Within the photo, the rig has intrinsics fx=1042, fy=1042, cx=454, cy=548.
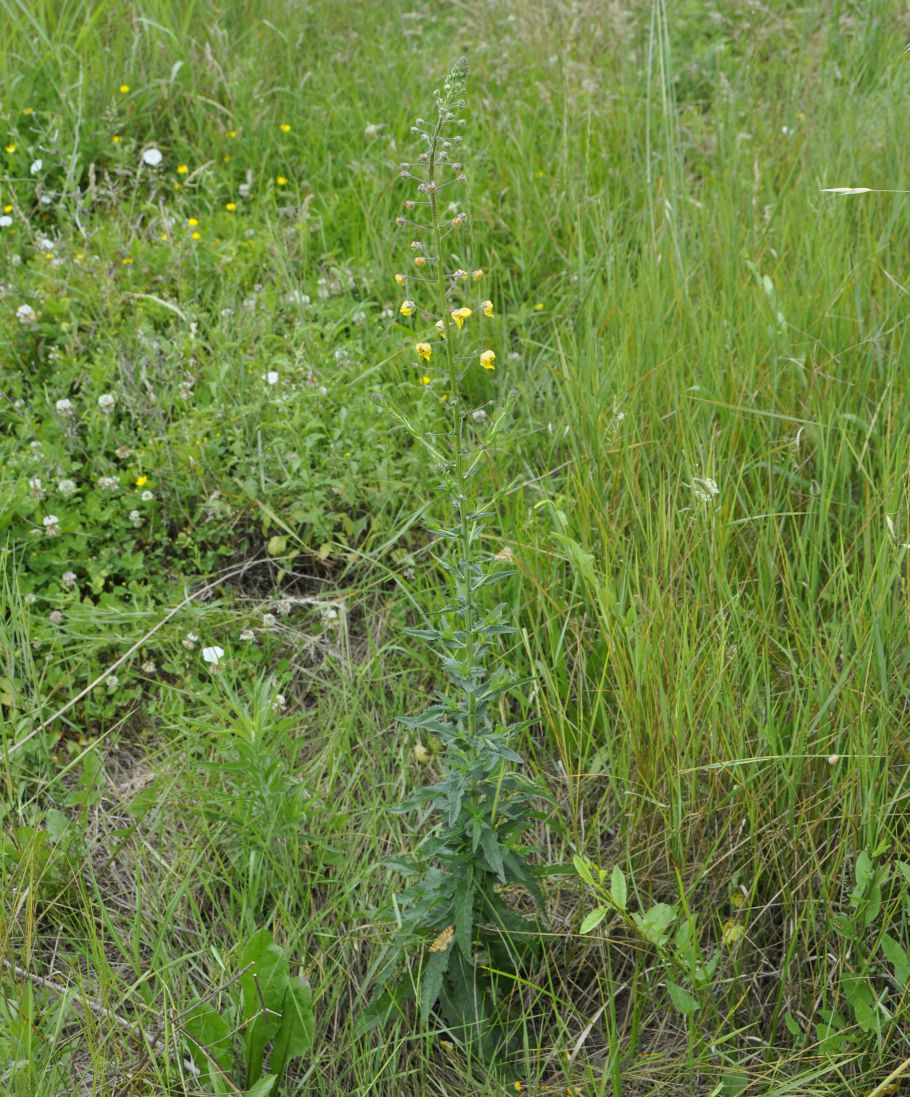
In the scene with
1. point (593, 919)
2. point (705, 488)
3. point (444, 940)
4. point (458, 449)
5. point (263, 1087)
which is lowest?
point (263, 1087)

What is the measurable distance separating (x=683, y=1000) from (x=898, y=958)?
1.07 ft

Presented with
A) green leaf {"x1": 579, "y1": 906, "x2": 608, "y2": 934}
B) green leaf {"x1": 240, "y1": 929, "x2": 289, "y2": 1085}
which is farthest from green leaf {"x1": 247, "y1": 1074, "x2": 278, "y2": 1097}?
green leaf {"x1": 579, "y1": 906, "x2": 608, "y2": 934}

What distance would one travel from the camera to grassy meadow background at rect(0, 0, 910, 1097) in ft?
5.63

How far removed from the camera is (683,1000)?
1.57m

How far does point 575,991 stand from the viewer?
1.82 meters

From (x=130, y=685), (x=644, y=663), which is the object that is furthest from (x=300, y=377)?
(x=644, y=663)

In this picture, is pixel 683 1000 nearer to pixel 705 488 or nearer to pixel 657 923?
pixel 657 923

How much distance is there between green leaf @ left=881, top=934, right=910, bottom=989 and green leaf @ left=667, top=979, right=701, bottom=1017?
296 mm

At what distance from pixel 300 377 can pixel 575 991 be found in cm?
167

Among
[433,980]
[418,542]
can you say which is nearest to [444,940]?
[433,980]

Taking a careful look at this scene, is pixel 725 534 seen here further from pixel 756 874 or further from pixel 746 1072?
pixel 746 1072

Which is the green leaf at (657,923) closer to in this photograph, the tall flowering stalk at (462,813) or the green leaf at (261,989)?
the tall flowering stalk at (462,813)

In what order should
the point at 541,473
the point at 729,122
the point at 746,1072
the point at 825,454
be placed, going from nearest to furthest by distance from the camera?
the point at 746,1072 < the point at 825,454 < the point at 541,473 < the point at 729,122

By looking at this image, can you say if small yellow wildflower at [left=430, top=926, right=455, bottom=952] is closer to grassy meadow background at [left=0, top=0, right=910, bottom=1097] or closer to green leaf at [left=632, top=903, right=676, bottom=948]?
grassy meadow background at [left=0, top=0, right=910, bottom=1097]
